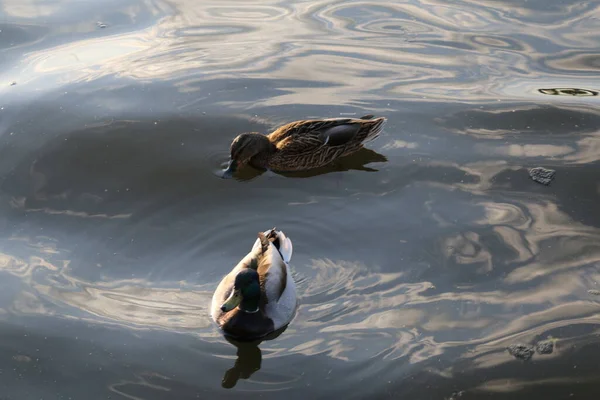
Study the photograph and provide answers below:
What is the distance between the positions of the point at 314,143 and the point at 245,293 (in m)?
2.58

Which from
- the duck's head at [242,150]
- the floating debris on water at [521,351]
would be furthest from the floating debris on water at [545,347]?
the duck's head at [242,150]

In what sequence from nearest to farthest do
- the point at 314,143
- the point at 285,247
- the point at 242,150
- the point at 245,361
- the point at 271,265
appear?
the point at 245,361 < the point at 271,265 < the point at 285,247 < the point at 242,150 < the point at 314,143

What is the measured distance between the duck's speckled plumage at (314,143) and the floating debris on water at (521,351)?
331 cm

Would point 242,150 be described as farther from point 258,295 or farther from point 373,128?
point 258,295

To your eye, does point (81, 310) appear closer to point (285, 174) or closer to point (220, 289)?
point (220, 289)

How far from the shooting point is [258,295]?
7.32m

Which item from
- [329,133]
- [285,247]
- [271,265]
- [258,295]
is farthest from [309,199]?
[258,295]

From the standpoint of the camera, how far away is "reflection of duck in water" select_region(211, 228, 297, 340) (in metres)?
7.08

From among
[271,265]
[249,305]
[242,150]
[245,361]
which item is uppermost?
[242,150]

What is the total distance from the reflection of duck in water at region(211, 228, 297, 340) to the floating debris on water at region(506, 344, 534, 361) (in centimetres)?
167

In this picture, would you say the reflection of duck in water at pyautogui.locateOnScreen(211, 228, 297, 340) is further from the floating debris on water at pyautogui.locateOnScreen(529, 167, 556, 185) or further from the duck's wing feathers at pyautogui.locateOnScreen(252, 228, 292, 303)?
the floating debris on water at pyautogui.locateOnScreen(529, 167, 556, 185)

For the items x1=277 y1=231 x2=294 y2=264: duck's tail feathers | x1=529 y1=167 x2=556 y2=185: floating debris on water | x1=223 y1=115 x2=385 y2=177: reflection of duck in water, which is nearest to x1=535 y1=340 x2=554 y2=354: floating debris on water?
x1=277 y1=231 x2=294 y2=264: duck's tail feathers

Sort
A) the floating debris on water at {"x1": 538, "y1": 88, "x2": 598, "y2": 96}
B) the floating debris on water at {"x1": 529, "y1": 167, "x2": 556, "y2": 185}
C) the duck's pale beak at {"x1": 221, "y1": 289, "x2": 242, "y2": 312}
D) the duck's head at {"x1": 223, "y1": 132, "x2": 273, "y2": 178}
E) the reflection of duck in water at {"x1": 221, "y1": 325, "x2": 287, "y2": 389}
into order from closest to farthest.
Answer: the reflection of duck in water at {"x1": 221, "y1": 325, "x2": 287, "y2": 389}
the duck's pale beak at {"x1": 221, "y1": 289, "x2": 242, "y2": 312}
the floating debris on water at {"x1": 529, "y1": 167, "x2": 556, "y2": 185}
the duck's head at {"x1": 223, "y1": 132, "x2": 273, "y2": 178}
the floating debris on water at {"x1": 538, "y1": 88, "x2": 598, "y2": 96}

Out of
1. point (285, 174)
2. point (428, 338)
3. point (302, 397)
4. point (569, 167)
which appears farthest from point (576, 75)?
point (302, 397)
